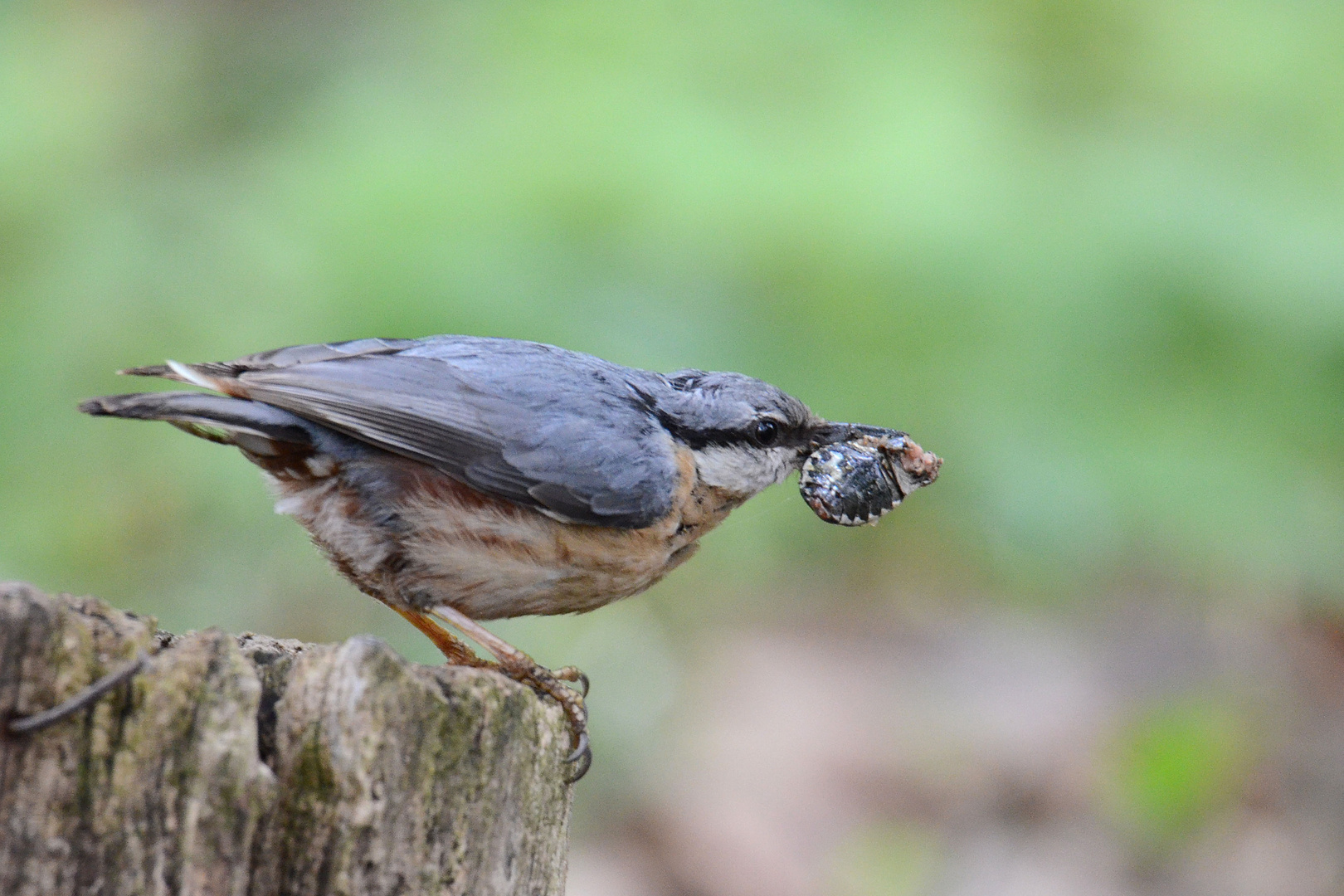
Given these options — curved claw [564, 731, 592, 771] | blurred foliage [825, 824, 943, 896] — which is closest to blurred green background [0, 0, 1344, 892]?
blurred foliage [825, 824, 943, 896]

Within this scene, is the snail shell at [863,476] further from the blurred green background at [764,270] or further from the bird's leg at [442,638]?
the blurred green background at [764,270]

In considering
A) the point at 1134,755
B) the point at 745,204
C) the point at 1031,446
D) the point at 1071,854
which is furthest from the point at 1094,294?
the point at 1071,854

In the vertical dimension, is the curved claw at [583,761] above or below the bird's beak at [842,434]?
below

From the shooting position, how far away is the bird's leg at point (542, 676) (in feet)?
9.45

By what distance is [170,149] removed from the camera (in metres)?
6.16

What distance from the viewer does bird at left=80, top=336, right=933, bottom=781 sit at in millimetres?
3277

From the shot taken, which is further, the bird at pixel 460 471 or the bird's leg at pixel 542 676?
the bird at pixel 460 471

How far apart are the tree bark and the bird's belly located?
1.09 m

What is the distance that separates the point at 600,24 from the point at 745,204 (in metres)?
1.30

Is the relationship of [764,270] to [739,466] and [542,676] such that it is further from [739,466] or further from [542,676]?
[542,676]

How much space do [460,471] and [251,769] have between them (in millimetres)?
1545

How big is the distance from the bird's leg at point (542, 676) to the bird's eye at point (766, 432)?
33.5 inches

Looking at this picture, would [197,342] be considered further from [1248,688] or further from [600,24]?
[1248,688]

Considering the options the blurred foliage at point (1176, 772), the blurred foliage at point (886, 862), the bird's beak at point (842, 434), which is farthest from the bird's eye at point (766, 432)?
the blurred foliage at point (1176, 772)
